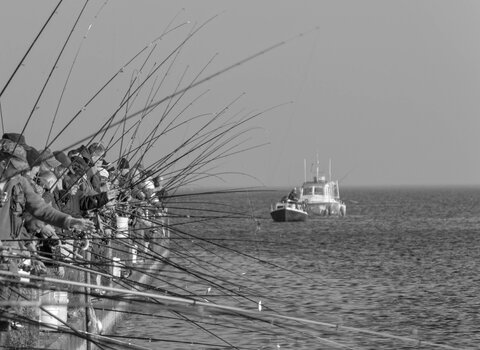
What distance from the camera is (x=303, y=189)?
317 feet

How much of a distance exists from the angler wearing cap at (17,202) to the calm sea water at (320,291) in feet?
2.66

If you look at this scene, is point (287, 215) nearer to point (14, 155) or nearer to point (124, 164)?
point (124, 164)

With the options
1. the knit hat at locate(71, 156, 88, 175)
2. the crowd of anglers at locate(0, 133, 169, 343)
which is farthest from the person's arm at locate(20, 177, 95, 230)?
the knit hat at locate(71, 156, 88, 175)

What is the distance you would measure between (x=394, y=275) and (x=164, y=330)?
15182 millimetres

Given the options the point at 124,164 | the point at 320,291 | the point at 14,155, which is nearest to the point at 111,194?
the point at 124,164

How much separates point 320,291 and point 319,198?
67.2 metres

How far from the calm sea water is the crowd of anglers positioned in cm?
61

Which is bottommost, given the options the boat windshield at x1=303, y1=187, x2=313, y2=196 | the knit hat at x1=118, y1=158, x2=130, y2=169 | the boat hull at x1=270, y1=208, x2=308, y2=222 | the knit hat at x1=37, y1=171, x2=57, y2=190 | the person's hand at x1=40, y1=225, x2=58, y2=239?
the person's hand at x1=40, y1=225, x2=58, y2=239

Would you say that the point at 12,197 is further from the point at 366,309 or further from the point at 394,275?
the point at 394,275

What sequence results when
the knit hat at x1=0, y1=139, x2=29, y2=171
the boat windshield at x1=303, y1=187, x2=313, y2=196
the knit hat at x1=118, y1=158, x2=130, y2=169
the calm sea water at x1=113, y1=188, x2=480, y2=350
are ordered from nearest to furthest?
the knit hat at x1=0, y1=139, x2=29, y2=171 < the calm sea water at x1=113, y1=188, x2=480, y2=350 < the knit hat at x1=118, y1=158, x2=130, y2=169 < the boat windshield at x1=303, y1=187, x2=313, y2=196

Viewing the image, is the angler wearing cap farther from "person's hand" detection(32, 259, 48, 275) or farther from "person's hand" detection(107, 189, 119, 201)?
"person's hand" detection(107, 189, 119, 201)

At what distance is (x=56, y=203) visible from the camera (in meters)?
11.6

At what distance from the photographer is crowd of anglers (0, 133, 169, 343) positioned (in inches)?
328

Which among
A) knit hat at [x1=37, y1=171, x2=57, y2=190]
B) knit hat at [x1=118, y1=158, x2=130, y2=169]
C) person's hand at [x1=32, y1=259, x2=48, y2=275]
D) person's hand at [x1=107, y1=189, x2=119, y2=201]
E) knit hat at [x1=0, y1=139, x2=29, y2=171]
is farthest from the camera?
knit hat at [x1=118, y1=158, x2=130, y2=169]
